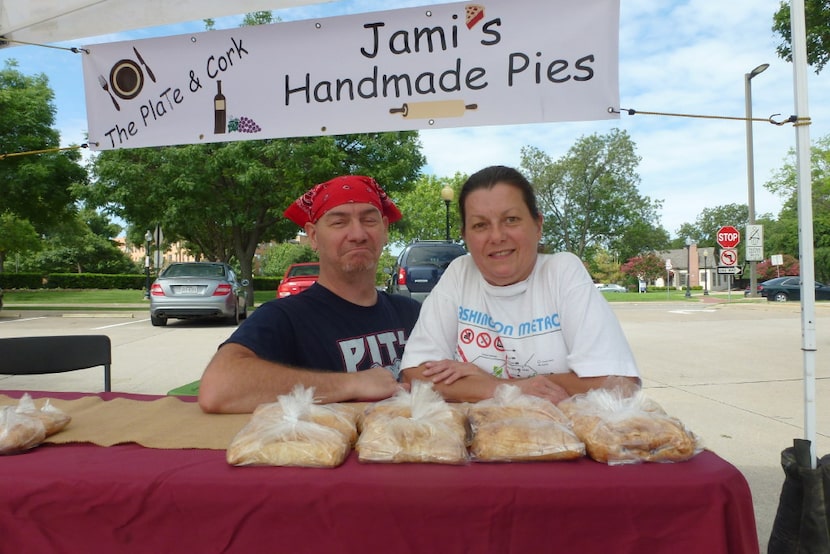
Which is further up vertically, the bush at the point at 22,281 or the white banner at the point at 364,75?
the white banner at the point at 364,75

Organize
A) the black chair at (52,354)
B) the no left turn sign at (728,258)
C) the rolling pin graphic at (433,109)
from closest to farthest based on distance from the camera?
1. the rolling pin graphic at (433,109)
2. the black chair at (52,354)
3. the no left turn sign at (728,258)

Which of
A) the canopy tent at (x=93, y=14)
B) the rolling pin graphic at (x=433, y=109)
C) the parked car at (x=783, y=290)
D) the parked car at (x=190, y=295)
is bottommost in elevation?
the parked car at (x=783, y=290)

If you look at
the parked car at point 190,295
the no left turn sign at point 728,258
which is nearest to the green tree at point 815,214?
the no left turn sign at point 728,258

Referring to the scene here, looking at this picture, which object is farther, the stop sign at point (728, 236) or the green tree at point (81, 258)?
the green tree at point (81, 258)

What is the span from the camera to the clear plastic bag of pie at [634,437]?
1124 mm

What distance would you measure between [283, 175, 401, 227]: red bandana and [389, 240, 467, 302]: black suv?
869 cm

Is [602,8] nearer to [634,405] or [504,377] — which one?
[504,377]

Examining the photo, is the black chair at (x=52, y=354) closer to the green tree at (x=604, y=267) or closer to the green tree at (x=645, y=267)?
the green tree at (x=645, y=267)

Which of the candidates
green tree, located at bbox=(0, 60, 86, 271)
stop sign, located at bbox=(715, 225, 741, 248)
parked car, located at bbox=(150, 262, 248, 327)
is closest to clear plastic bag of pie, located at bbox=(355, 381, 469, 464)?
parked car, located at bbox=(150, 262, 248, 327)

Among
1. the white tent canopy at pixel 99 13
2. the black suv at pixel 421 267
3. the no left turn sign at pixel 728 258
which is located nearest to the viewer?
the white tent canopy at pixel 99 13

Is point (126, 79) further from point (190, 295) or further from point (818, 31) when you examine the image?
point (190, 295)

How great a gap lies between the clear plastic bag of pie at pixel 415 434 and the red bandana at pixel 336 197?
3.50 ft

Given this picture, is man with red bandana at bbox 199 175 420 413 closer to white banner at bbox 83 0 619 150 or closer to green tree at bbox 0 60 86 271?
white banner at bbox 83 0 619 150

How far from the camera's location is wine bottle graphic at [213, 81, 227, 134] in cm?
248
